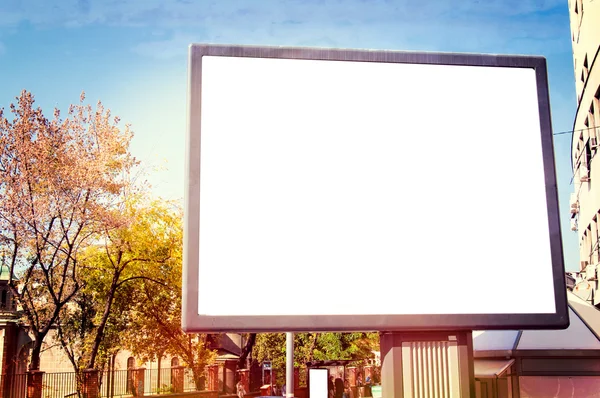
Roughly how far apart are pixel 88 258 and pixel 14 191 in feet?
17.9

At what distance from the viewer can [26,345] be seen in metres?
38.0

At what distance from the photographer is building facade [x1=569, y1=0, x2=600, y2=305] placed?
22031 mm

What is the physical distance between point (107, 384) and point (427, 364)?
23.1 m

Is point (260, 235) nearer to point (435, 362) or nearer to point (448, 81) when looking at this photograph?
point (435, 362)

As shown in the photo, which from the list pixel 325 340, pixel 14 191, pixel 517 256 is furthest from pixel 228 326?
pixel 325 340

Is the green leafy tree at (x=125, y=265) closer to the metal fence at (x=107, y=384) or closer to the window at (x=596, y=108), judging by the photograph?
the metal fence at (x=107, y=384)

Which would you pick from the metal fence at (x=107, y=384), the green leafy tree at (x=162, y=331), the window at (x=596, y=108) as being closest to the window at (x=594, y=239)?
the window at (x=596, y=108)

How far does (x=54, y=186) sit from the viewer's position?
83.3 feet

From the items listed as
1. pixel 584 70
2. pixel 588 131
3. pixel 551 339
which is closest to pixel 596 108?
pixel 588 131

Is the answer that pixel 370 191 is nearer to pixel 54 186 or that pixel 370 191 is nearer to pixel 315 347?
pixel 54 186

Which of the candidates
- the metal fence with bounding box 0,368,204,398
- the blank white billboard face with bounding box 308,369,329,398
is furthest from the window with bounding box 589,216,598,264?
the blank white billboard face with bounding box 308,369,329,398

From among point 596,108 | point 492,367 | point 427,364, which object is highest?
point 596,108

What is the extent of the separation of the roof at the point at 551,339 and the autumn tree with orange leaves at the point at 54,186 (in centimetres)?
1927

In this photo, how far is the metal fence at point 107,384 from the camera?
22484 millimetres
